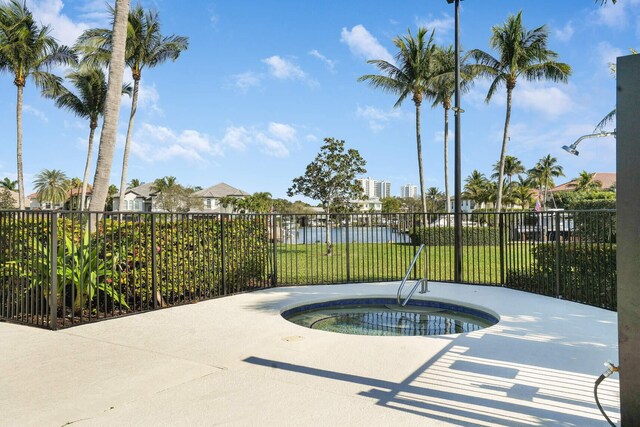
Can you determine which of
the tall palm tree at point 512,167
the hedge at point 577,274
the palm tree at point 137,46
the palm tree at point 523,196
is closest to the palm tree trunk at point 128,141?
the palm tree at point 137,46

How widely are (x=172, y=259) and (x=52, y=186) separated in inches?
2460

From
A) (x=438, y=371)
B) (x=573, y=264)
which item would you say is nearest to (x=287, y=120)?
(x=573, y=264)

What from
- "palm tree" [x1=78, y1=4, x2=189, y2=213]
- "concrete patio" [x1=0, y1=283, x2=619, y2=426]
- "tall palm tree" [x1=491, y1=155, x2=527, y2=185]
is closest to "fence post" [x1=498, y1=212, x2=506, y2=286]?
"concrete patio" [x1=0, y1=283, x2=619, y2=426]

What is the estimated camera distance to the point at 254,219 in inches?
305

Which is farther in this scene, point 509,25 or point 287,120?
point 287,120

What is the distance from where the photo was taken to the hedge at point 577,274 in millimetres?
5855

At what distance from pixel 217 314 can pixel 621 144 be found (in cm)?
485

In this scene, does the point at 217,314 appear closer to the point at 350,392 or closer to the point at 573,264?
the point at 350,392

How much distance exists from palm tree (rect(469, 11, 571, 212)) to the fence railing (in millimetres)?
17636

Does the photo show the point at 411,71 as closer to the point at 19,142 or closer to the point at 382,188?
the point at 19,142

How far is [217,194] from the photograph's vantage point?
59.1 meters

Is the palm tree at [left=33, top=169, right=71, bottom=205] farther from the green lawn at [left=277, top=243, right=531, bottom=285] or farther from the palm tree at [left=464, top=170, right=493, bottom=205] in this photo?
the palm tree at [left=464, top=170, right=493, bottom=205]

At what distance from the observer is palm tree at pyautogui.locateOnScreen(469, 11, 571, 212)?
71.2ft

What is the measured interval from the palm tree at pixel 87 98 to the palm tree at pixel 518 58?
21.9 metres
